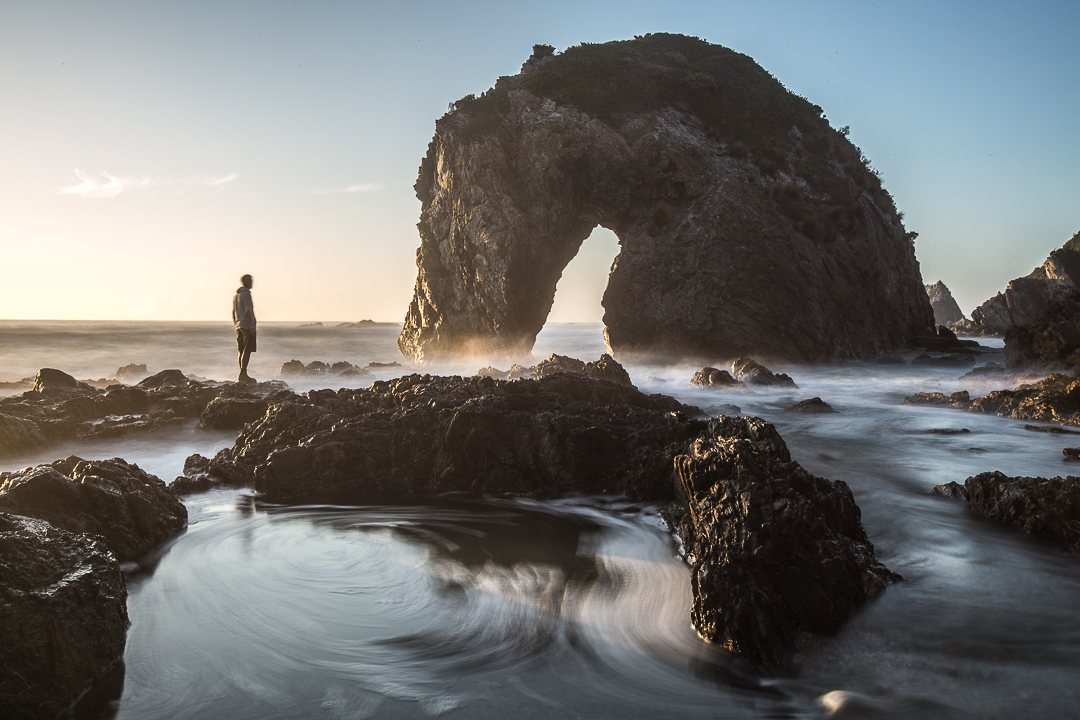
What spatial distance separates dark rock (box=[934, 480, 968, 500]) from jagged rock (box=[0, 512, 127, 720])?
6.13 meters

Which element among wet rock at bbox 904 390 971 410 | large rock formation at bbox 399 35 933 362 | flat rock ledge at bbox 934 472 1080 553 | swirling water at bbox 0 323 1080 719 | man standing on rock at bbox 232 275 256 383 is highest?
large rock formation at bbox 399 35 933 362

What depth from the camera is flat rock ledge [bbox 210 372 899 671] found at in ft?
10.5

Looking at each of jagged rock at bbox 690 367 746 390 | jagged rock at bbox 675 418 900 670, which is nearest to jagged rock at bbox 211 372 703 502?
jagged rock at bbox 675 418 900 670

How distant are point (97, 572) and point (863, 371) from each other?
20.0 metres

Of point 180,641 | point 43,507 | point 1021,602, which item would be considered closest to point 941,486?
point 1021,602

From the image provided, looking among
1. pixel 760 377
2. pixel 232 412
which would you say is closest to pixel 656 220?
pixel 760 377

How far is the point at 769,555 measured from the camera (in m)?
3.27

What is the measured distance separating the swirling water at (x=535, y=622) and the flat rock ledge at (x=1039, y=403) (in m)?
5.36

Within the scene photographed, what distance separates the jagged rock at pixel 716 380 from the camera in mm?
14602

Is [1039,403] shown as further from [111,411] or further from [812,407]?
[111,411]

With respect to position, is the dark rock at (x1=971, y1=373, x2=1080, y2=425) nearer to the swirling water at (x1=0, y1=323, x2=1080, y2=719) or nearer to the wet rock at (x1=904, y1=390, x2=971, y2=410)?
the wet rock at (x1=904, y1=390, x2=971, y2=410)

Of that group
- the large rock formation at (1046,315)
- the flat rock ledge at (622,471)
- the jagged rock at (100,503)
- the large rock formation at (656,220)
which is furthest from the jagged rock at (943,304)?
the jagged rock at (100,503)

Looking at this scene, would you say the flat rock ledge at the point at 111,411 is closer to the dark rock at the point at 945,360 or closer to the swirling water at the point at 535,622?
the swirling water at the point at 535,622

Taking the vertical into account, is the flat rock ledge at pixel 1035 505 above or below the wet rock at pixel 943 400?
below
